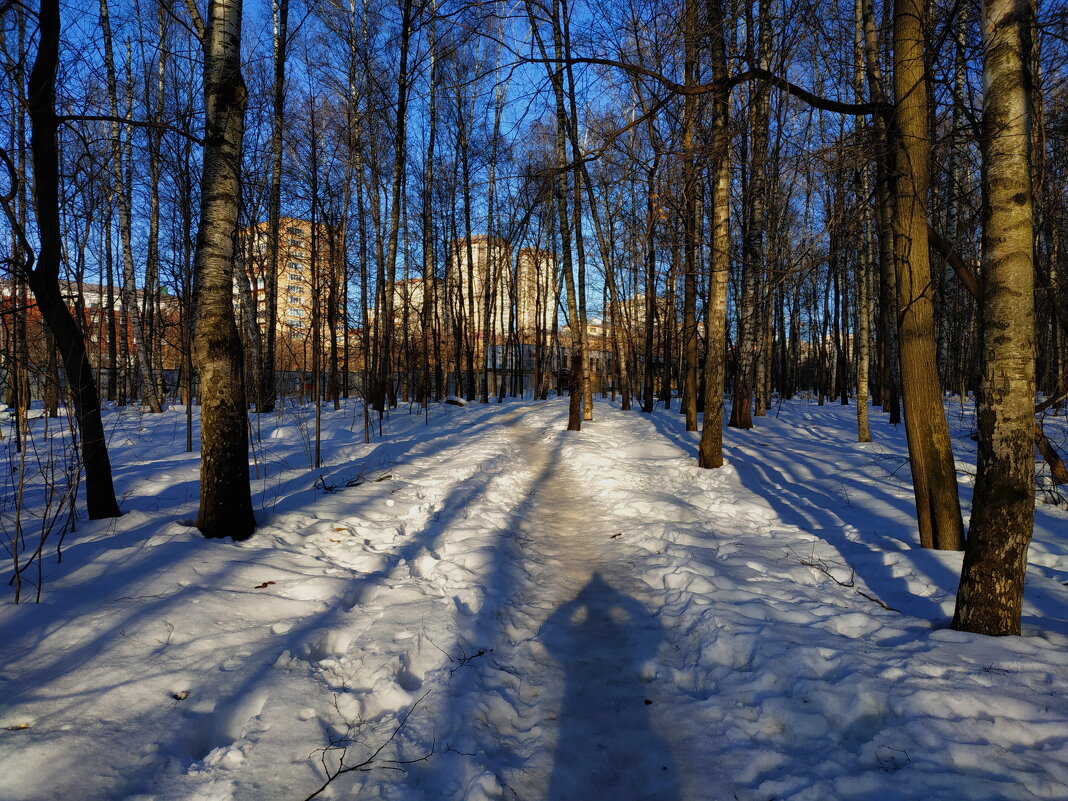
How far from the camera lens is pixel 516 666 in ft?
10.9

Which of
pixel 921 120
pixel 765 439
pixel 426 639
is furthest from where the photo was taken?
pixel 765 439

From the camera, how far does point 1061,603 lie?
3.87m

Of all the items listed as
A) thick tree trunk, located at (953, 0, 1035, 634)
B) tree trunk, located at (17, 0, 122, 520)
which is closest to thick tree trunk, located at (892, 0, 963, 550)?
thick tree trunk, located at (953, 0, 1035, 634)

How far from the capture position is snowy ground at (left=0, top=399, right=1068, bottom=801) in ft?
7.22

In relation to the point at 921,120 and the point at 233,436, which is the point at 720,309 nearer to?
the point at 921,120

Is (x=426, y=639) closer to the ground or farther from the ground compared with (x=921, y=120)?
closer to the ground

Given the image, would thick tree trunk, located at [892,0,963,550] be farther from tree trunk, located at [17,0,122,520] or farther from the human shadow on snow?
tree trunk, located at [17,0,122,520]

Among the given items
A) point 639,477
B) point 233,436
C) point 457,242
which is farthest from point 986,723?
point 457,242

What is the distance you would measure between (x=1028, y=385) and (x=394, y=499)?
6523 millimetres

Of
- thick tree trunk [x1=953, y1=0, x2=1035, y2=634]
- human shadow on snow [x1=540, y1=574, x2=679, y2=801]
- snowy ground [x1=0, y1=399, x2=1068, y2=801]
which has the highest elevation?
thick tree trunk [x1=953, y1=0, x2=1035, y2=634]

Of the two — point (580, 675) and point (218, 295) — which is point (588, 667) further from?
point (218, 295)

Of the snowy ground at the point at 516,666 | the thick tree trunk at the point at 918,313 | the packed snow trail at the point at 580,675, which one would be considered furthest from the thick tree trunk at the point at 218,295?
the thick tree trunk at the point at 918,313

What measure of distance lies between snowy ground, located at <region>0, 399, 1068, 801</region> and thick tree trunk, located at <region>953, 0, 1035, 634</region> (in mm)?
389

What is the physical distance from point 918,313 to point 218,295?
693 cm
